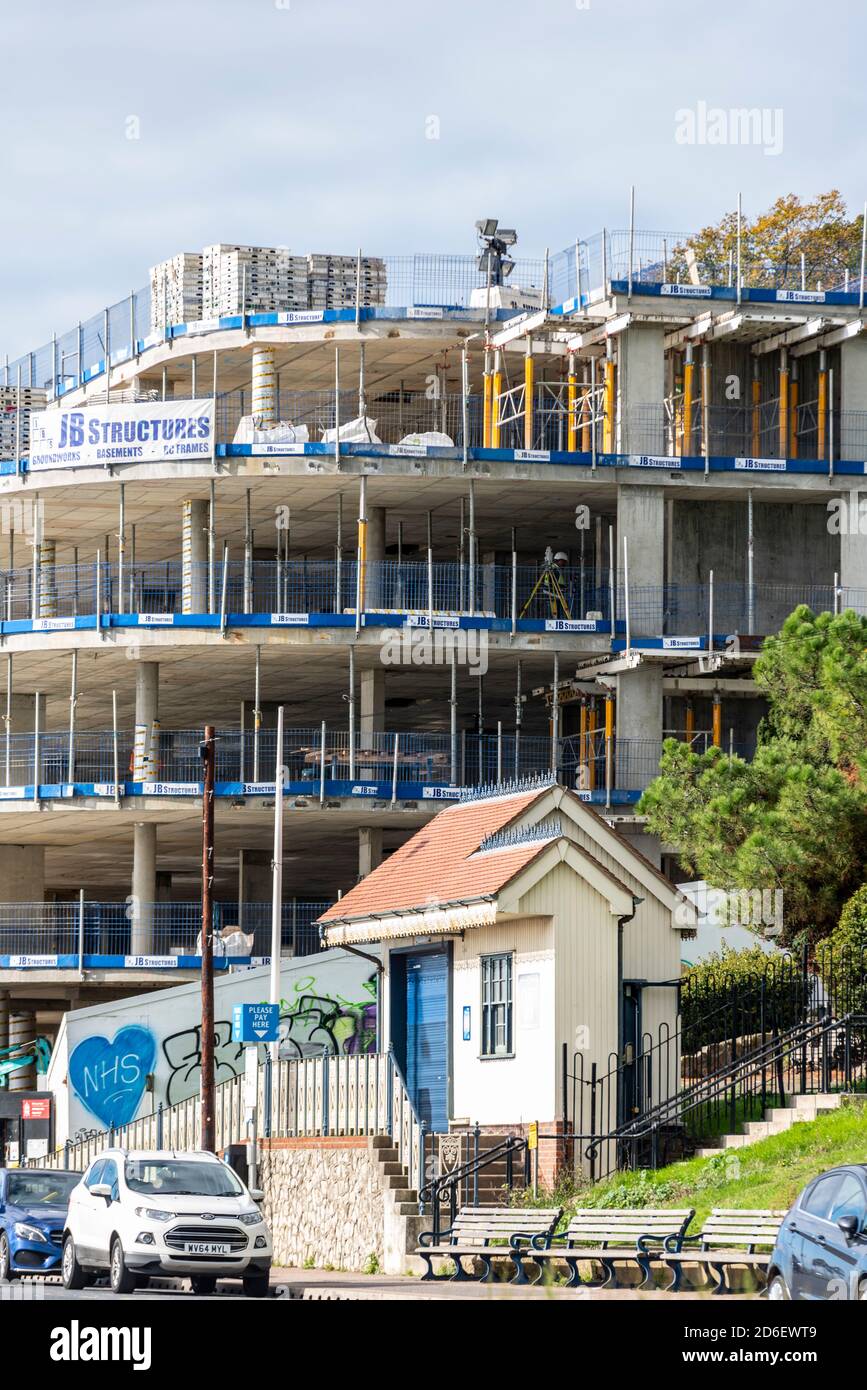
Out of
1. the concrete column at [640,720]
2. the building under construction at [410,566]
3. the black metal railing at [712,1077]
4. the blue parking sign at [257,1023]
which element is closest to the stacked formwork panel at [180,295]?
the building under construction at [410,566]

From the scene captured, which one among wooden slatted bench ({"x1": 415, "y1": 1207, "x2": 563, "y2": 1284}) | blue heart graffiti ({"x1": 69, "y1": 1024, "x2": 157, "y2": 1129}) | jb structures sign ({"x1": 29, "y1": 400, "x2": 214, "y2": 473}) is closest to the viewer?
wooden slatted bench ({"x1": 415, "y1": 1207, "x2": 563, "y2": 1284})

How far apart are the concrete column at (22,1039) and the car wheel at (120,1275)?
123ft

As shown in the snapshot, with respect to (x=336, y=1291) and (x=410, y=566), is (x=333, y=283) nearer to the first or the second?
(x=410, y=566)

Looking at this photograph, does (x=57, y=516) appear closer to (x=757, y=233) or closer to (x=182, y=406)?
(x=182, y=406)

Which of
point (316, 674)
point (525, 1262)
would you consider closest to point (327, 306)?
point (316, 674)

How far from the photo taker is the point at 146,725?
59125 mm

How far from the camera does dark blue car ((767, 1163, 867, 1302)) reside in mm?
16125

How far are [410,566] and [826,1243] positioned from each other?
4350cm

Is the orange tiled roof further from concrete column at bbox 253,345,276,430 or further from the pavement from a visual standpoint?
concrete column at bbox 253,345,276,430

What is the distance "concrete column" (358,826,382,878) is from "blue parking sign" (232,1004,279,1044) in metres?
23.8

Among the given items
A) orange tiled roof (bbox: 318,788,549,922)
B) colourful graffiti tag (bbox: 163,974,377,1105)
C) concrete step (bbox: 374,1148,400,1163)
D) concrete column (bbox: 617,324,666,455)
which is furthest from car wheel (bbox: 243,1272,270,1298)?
concrete column (bbox: 617,324,666,455)
